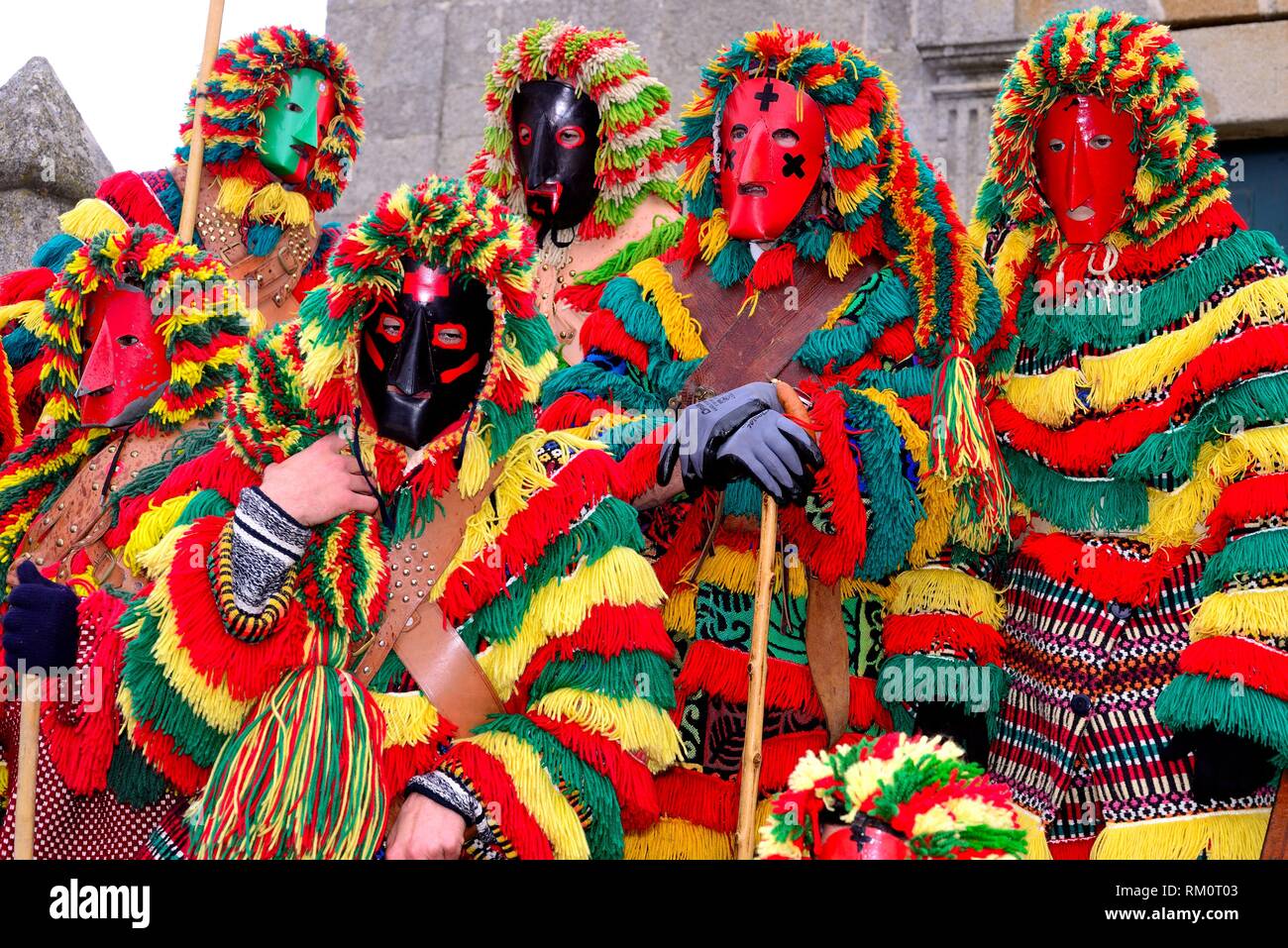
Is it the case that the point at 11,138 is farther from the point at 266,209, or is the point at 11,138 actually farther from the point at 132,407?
the point at 132,407

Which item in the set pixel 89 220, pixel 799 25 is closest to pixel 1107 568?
pixel 89 220

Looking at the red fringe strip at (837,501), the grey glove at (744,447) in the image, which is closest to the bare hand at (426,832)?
the grey glove at (744,447)

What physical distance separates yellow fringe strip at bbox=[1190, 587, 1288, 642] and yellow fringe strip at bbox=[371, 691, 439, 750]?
165 centimetres

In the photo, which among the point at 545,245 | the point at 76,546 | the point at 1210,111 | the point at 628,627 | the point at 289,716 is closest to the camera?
the point at 289,716

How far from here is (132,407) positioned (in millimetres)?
3738

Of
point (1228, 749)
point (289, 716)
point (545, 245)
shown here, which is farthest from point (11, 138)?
point (1228, 749)

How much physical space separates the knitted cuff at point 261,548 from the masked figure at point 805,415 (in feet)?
2.54

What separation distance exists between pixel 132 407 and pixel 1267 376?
269cm

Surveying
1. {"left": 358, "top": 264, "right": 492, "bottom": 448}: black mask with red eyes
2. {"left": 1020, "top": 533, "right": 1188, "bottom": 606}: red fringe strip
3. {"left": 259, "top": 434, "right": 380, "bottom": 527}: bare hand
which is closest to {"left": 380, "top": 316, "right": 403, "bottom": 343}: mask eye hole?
{"left": 358, "top": 264, "right": 492, "bottom": 448}: black mask with red eyes

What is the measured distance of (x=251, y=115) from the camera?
16.4ft

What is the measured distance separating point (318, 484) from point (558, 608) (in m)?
0.53

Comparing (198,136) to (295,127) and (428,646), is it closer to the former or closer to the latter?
(295,127)

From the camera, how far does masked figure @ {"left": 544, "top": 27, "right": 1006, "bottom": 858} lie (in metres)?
3.38

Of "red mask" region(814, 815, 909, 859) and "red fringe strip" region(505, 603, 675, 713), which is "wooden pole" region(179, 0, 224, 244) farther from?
"red mask" region(814, 815, 909, 859)
